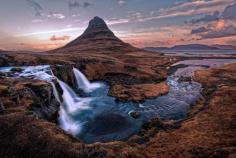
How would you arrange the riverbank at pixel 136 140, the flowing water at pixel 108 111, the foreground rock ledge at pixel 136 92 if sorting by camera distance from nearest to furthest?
the riverbank at pixel 136 140, the flowing water at pixel 108 111, the foreground rock ledge at pixel 136 92

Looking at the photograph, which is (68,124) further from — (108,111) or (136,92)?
(136,92)

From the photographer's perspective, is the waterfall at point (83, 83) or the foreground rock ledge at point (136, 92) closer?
the foreground rock ledge at point (136, 92)

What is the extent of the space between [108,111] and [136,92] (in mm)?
20043

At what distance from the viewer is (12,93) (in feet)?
167

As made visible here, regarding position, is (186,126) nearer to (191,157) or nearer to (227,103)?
(191,157)

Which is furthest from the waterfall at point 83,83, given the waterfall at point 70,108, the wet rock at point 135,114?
the wet rock at point 135,114

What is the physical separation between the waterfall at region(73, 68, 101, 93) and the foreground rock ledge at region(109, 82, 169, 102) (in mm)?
8917

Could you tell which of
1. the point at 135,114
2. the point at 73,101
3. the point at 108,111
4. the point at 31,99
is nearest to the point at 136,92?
the point at 73,101

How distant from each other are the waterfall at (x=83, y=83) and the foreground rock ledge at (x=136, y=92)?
29.3 ft

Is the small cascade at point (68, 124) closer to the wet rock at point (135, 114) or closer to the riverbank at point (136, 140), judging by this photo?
the riverbank at point (136, 140)

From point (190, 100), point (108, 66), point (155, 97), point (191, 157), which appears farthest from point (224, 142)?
point (108, 66)

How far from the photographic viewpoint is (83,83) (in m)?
92.6

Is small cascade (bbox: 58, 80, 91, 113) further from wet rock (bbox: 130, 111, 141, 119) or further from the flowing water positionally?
wet rock (bbox: 130, 111, 141, 119)

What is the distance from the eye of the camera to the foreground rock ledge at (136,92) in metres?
71.2
